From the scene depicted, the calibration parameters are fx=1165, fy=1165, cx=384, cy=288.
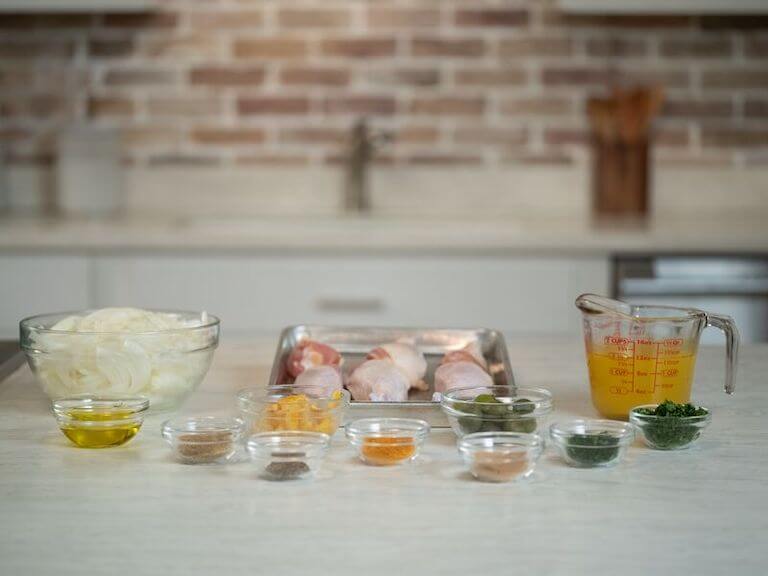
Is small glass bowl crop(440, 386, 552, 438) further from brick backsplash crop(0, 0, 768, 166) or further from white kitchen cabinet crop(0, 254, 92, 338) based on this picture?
brick backsplash crop(0, 0, 768, 166)

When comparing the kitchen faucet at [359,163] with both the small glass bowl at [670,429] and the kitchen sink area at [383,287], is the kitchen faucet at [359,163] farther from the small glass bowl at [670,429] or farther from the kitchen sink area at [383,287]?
the small glass bowl at [670,429]

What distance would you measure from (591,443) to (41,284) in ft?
6.89

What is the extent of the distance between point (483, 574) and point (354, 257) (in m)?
2.06

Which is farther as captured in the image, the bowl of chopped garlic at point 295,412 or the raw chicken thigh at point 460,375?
the raw chicken thigh at point 460,375

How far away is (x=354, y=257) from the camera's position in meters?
2.93

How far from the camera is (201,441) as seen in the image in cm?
117

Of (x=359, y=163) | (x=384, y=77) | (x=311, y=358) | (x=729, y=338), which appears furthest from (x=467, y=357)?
(x=384, y=77)

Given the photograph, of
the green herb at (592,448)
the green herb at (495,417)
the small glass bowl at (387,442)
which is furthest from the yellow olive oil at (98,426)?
the green herb at (592,448)

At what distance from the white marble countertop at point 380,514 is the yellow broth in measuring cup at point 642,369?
0.25 ft

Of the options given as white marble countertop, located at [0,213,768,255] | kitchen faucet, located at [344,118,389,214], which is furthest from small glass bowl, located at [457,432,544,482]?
kitchen faucet, located at [344,118,389,214]

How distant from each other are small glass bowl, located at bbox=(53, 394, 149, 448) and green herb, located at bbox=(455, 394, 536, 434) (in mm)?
336

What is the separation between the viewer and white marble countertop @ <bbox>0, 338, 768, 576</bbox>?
0.92m

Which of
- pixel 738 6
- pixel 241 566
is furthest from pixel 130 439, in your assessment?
pixel 738 6

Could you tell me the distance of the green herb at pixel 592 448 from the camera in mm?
1144
